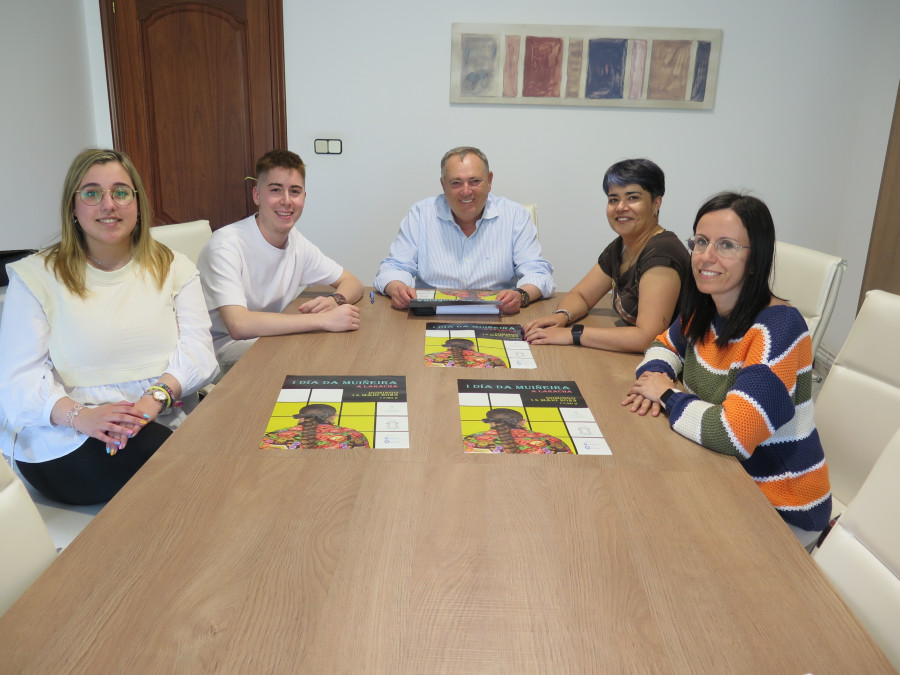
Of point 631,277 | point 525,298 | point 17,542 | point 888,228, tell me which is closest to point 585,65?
point 888,228

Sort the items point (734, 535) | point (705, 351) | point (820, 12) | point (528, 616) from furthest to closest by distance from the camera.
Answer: point (820, 12)
point (705, 351)
point (734, 535)
point (528, 616)

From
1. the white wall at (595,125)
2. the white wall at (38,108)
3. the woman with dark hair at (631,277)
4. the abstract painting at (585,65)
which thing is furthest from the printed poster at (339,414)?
the abstract painting at (585,65)

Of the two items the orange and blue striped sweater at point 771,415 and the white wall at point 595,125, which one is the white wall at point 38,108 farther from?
the orange and blue striped sweater at point 771,415

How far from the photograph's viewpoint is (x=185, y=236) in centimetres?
258

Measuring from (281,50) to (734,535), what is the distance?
362cm

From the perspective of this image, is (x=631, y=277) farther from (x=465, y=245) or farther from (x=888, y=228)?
(x=888, y=228)

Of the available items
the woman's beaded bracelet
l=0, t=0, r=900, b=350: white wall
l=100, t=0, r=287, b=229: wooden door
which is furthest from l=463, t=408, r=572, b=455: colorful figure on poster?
l=100, t=0, r=287, b=229: wooden door

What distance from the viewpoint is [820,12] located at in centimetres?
378

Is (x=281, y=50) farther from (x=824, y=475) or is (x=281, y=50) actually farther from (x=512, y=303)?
(x=824, y=475)

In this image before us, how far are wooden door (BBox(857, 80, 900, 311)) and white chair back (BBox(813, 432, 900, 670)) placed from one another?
3076mm

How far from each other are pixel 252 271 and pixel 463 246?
903mm

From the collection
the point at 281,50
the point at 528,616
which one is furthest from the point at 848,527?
the point at 281,50

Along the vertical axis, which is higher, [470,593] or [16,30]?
[16,30]

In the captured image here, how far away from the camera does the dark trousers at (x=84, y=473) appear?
1.62 metres
